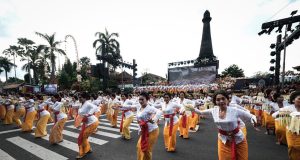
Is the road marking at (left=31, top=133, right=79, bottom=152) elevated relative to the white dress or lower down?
lower down

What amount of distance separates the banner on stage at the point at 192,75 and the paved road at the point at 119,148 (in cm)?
2316

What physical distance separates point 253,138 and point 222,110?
530cm

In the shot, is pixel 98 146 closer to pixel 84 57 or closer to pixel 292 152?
pixel 292 152

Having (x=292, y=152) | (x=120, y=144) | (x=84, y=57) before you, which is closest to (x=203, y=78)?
(x=120, y=144)

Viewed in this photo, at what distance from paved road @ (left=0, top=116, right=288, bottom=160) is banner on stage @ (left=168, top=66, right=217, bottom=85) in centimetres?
2316

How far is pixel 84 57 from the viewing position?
6506 cm

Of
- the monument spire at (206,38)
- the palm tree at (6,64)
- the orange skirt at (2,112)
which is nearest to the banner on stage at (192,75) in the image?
the monument spire at (206,38)

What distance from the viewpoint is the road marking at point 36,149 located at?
5.87 meters

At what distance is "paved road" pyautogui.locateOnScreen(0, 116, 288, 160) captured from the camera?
585cm

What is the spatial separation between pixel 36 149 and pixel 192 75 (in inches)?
1130

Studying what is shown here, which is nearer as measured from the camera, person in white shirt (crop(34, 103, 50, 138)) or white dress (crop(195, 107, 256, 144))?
white dress (crop(195, 107, 256, 144))

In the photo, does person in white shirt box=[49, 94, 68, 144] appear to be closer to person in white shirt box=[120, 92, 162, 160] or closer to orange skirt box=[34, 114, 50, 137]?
orange skirt box=[34, 114, 50, 137]

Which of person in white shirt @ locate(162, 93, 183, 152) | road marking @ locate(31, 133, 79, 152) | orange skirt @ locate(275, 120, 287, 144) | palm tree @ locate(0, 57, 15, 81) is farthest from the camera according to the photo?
palm tree @ locate(0, 57, 15, 81)

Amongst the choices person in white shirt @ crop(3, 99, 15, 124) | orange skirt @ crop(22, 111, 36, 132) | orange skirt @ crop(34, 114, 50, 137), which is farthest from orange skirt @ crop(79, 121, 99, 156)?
person in white shirt @ crop(3, 99, 15, 124)
